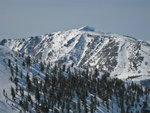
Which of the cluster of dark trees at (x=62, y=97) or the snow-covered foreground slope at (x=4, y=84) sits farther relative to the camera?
the cluster of dark trees at (x=62, y=97)

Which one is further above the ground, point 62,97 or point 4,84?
point 4,84

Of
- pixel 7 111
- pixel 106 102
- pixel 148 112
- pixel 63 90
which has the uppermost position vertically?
pixel 7 111

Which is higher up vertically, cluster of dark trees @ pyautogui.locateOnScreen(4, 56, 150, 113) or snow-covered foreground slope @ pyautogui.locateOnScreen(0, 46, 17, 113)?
snow-covered foreground slope @ pyautogui.locateOnScreen(0, 46, 17, 113)

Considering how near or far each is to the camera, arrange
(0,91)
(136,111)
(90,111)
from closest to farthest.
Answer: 1. (0,91)
2. (90,111)
3. (136,111)

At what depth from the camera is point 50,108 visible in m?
126

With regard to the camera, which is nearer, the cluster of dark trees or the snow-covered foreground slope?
the snow-covered foreground slope

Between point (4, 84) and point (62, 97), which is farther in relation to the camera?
point (62, 97)

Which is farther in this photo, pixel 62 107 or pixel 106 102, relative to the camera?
pixel 106 102

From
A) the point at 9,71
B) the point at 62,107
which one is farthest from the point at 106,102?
the point at 9,71

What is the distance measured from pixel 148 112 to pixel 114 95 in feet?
103

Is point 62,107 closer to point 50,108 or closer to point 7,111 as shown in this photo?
point 50,108

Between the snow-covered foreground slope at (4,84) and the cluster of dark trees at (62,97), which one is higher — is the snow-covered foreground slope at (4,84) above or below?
above

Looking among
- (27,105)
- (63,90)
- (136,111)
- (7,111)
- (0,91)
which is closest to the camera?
(7,111)

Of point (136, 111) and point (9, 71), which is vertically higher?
point (9, 71)
